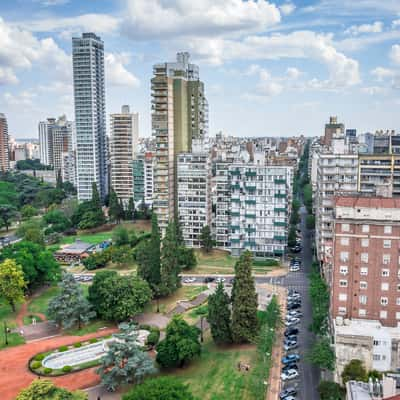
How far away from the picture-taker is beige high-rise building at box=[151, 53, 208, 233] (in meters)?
90.7

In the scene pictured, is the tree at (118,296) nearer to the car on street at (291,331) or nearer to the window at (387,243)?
the car on street at (291,331)

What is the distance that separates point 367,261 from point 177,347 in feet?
71.9

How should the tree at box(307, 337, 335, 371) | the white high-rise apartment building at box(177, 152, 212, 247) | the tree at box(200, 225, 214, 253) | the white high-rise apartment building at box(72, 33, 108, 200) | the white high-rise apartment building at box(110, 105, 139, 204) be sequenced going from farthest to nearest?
the white high-rise apartment building at box(110, 105, 139, 204) → the white high-rise apartment building at box(72, 33, 108, 200) → the white high-rise apartment building at box(177, 152, 212, 247) → the tree at box(200, 225, 214, 253) → the tree at box(307, 337, 335, 371)

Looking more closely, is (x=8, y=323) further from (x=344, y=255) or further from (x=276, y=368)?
(x=344, y=255)

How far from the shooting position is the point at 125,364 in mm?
41031

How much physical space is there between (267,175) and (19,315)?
152 ft

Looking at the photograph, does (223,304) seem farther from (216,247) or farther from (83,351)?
(216,247)

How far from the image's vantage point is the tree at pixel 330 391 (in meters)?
38.7

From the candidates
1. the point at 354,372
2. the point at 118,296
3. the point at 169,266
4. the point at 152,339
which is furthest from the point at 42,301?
the point at 354,372

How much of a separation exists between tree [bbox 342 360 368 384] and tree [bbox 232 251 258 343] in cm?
1102

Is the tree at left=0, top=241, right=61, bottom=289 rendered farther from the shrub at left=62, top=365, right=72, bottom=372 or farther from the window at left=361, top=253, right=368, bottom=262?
the window at left=361, top=253, right=368, bottom=262

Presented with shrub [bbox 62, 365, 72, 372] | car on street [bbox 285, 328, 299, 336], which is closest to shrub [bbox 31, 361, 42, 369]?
shrub [bbox 62, 365, 72, 372]

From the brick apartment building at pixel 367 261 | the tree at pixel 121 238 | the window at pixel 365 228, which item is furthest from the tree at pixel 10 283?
the window at pixel 365 228

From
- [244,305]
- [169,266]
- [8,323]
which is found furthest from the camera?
[169,266]
